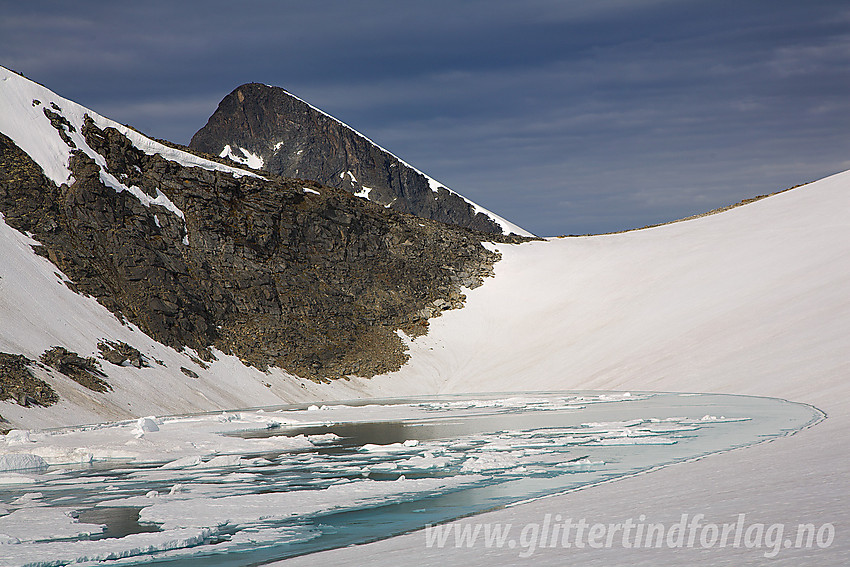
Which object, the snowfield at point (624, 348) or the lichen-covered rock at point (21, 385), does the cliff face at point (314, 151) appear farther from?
the lichen-covered rock at point (21, 385)

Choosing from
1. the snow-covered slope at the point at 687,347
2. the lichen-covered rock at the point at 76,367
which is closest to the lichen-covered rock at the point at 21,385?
the lichen-covered rock at the point at 76,367

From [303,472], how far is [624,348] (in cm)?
3634

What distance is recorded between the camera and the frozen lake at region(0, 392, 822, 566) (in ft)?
35.7

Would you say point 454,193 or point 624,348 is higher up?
point 454,193

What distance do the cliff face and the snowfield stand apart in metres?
93.4

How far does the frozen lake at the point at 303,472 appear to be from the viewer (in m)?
10.9

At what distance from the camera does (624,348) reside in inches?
1966

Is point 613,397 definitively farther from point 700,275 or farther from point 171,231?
point 171,231

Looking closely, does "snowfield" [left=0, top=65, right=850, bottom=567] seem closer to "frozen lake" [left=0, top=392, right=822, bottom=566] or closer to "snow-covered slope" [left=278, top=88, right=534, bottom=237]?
"frozen lake" [left=0, top=392, right=822, bottom=566]

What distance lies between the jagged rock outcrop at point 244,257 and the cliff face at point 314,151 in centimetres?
9287

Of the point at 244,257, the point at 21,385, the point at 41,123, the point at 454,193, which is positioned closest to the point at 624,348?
the point at 244,257

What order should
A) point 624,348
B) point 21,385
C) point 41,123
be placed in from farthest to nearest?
point 41,123 < point 624,348 < point 21,385

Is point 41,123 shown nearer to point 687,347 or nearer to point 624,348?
point 624,348

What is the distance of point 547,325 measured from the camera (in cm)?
5994
